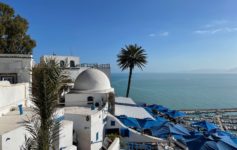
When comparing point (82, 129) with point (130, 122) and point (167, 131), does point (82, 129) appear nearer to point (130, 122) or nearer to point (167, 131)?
point (130, 122)

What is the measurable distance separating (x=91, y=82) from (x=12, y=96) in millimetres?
10367

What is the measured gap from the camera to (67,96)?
77.9ft

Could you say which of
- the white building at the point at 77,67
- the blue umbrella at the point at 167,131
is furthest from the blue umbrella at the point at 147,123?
the white building at the point at 77,67

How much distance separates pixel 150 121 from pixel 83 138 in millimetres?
8408

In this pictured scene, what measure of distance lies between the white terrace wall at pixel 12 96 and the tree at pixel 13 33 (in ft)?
55.6

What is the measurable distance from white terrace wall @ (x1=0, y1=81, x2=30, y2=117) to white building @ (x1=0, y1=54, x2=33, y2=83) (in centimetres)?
487

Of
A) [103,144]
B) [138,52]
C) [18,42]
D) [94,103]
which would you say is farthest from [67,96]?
[138,52]

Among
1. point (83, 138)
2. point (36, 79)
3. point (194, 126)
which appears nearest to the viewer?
point (36, 79)

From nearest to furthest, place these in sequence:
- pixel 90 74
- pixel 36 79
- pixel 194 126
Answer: pixel 36 79 < pixel 90 74 < pixel 194 126

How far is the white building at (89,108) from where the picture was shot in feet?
55.0

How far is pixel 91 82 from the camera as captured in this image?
1000 inches

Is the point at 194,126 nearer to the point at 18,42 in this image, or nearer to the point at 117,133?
the point at 117,133

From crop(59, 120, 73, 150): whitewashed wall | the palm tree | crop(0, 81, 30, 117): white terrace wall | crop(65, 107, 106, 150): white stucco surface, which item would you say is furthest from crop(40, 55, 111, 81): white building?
crop(59, 120, 73, 150): whitewashed wall

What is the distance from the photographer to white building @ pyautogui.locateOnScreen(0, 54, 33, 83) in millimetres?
22797
